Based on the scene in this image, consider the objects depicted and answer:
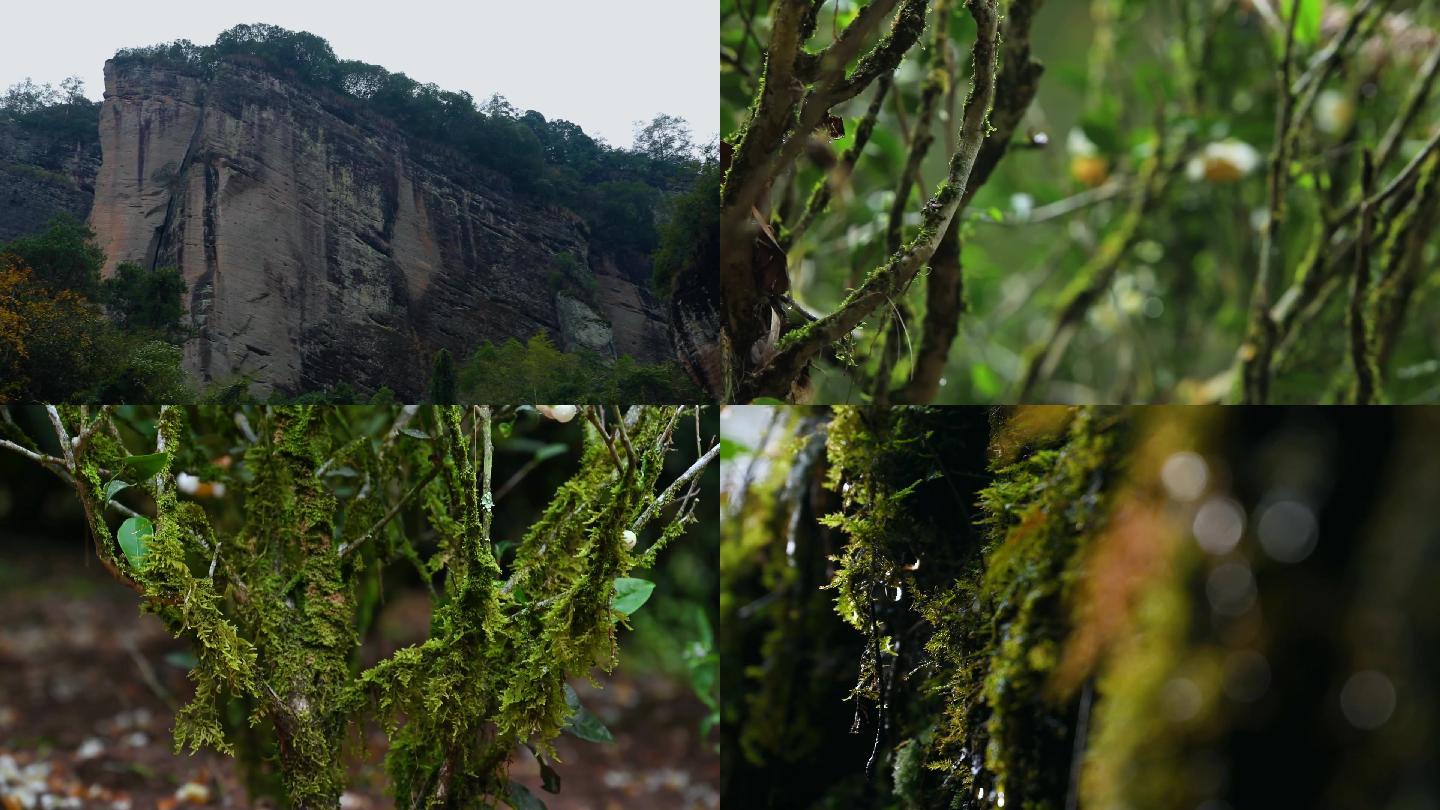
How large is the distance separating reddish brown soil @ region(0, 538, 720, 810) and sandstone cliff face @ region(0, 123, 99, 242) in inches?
34.8

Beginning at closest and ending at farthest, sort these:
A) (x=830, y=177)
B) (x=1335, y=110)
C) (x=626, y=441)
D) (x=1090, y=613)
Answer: (x=1090, y=613), (x=626, y=441), (x=830, y=177), (x=1335, y=110)

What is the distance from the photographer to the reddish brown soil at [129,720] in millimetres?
1636

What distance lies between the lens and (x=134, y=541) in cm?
95

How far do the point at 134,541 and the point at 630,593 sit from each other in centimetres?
50

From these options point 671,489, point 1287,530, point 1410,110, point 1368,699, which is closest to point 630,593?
point 671,489

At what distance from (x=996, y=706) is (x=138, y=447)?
1202 millimetres

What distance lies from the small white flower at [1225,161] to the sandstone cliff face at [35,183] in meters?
1.92

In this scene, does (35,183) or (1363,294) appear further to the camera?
(1363,294)

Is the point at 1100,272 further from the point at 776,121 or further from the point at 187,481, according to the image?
the point at 187,481

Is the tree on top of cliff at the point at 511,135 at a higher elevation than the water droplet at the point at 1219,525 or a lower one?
higher

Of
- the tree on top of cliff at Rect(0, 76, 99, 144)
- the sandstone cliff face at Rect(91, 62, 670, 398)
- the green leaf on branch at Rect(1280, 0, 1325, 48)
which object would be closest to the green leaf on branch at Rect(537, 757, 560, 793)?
the sandstone cliff face at Rect(91, 62, 670, 398)

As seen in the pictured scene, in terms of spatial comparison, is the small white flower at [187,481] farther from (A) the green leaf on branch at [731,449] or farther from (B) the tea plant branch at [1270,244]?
(B) the tea plant branch at [1270,244]

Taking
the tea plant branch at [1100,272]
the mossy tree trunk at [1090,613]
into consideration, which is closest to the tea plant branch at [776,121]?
the mossy tree trunk at [1090,613]

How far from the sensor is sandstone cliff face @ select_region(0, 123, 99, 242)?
1.17 meters
